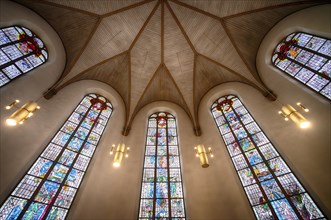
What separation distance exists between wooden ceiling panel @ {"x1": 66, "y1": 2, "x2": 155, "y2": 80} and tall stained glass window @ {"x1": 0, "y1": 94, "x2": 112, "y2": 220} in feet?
10.1

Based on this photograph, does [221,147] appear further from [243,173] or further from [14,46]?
[14,46]

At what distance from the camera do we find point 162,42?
11.8 m

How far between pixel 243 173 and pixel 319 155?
2805 millimetres

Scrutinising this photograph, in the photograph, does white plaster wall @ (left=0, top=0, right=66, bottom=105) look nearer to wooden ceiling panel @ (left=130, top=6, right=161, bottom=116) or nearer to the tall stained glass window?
the tall stained glass window

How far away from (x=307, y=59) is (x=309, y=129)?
3.41 meters

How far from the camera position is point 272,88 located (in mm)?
9703

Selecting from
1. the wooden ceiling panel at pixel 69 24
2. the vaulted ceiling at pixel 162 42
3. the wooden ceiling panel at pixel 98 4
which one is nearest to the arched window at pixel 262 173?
the vaulted ceiling at pixel 162 42

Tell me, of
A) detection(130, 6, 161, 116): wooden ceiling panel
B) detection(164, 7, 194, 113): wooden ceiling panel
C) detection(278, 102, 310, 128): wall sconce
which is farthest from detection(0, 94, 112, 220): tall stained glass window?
detection(278, 102, 310, 128): wall sconce

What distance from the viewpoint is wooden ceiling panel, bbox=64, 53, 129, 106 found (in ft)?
39.0

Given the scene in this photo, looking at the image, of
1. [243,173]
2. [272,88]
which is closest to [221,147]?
[243,173]

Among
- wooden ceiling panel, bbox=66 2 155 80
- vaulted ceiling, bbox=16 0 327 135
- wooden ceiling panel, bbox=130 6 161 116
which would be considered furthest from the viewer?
wooden ceiling panel, bbox=130 6 161 116

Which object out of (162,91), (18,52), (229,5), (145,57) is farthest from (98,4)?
(229,5)

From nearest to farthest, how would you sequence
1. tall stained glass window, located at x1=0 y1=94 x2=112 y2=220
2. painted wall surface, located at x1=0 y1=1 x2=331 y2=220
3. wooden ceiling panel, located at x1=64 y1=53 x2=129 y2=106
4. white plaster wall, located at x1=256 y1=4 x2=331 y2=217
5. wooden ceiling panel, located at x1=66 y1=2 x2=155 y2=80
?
tall stained glass window, located at x1=0 y1=94 x2=112 y2=220 → white plaster wall, located at x1=256 y1=4 x2=331 y2=217 → painted wall surface, located at x1=0 y1=1 x2=331 y2=220 → wooden ceiling panel, located at x1=66 y1=2 x2=155 y2=80 → wooden ceiling panel, located at x1=64 y1=53 x2=129 y2=106

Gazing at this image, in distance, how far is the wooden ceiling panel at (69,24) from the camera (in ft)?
30.5
